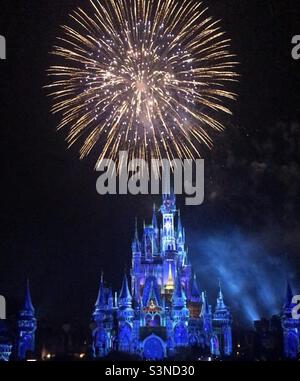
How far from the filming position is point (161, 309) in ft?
216

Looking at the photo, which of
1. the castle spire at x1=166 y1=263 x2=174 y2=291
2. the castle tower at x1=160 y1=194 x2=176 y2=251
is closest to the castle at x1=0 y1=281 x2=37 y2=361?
the castle spire at x1=166 y1=263 x2=174 y2=291

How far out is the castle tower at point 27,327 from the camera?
6247 centimetres

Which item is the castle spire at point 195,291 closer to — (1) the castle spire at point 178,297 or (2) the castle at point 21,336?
(1) the castle spire at point 178,297

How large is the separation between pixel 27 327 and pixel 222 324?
852 inches

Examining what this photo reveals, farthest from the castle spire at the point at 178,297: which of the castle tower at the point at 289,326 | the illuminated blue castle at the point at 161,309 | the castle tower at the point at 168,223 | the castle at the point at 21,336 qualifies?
the castle at the point at 21,336

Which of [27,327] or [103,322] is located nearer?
[27,327]

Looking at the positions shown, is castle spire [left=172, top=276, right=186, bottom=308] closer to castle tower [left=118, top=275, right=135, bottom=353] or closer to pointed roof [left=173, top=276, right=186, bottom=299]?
pointed roof [left=173, top=276, right=186, bottom=299]

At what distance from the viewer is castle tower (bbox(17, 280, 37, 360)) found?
62469 mm

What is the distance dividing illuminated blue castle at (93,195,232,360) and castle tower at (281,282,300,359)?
241 inches

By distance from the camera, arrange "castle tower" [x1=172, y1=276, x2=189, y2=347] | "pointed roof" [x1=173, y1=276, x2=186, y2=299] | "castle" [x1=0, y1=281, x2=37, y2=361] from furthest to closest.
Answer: "pointed roof" [x1=173, y1=276, x2=186, y2=299] → "castle tower" [x1=172, y1=276, x2=189, y2=347] → "castle" [x1=0, y1=281, x2=37, y2=361]

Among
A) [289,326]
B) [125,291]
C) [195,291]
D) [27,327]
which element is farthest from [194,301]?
[27,327]

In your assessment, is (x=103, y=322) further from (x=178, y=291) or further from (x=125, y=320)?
(x=178, y=291)
